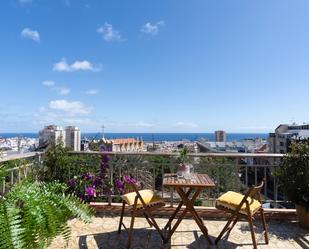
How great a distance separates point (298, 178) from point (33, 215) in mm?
3554

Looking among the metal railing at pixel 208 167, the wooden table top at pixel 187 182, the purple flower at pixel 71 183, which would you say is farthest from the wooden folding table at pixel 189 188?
the purple flower at pixel 71 183

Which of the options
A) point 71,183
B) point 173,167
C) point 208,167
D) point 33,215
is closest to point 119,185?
point 71,183

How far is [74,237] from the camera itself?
3.48 m

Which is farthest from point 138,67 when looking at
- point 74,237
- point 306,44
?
point 74,237

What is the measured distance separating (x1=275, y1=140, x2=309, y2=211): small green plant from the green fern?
3191mm

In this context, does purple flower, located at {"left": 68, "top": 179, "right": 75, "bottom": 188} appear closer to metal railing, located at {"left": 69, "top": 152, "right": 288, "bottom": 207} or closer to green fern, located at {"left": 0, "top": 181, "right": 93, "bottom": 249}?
metal railing, located at {"left": 69, "top": 152, "right": 288, "bottom": 207}

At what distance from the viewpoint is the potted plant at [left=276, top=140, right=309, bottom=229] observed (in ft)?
12.5

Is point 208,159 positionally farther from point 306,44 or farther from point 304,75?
point 304,75

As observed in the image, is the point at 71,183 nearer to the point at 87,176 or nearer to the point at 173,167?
the point at 87,176

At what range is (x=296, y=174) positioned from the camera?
12.7 ft

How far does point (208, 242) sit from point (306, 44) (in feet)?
20.9

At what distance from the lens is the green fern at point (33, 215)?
3.94 ft

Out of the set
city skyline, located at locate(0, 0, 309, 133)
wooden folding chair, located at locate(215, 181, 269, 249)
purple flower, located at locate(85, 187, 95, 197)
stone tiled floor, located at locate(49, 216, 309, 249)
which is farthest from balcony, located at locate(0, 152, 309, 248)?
city skyline, located at locate(0, 0, 309, 133)

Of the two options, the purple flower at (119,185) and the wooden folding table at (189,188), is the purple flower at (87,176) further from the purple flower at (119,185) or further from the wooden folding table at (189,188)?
the wooden folding table at (189,188)
